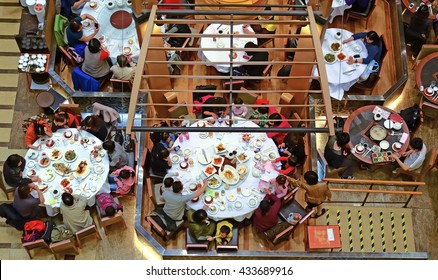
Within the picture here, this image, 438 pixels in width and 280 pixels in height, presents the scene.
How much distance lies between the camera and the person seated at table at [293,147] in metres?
9.94

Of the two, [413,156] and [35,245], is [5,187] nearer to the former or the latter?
[35,245]

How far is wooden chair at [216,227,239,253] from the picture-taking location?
952 centimetres

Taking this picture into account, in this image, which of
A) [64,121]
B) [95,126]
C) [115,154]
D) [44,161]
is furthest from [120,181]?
[64,121]

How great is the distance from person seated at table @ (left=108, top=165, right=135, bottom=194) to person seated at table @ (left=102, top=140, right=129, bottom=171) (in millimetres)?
109

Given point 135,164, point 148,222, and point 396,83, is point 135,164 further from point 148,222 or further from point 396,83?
point 396,83

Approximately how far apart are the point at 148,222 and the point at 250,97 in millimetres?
2868

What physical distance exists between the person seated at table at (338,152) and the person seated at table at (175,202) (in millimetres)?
2254

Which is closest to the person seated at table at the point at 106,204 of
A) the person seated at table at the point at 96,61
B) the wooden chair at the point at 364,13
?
the person seated at table at the point at 96,61

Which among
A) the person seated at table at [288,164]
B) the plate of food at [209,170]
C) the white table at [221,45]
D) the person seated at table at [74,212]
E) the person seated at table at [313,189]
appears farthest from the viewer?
the white table at [221,45]

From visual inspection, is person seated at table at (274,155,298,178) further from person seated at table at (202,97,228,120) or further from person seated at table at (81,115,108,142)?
person seated at table at (81,115,108,142)

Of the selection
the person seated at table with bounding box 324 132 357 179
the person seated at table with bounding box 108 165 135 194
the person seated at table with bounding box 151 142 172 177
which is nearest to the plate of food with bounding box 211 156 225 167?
the person seated at table with bounding box 151 142 172 177

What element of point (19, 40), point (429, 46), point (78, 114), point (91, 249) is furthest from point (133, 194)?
point (429, 46)

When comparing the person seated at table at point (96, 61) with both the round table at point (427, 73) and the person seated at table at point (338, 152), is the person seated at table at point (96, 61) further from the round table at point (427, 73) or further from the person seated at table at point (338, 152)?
the round table at point (427, 73)

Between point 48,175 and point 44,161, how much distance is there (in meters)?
0.27
